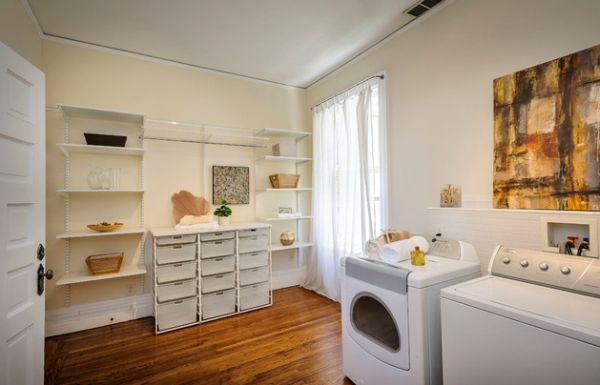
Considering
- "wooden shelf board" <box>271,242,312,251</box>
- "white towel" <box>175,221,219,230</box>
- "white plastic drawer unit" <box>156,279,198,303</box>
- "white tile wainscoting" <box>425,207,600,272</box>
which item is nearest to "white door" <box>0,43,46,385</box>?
"white plastic drawer unit" <box>156,279,198,303</box>

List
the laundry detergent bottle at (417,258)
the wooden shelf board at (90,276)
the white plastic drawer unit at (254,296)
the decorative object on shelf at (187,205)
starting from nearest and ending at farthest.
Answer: the laundry detergent bottle at (417,258) → the wooden shelf board at (90,276) → the white plastic drawer unit at (254,296) → the decorative object on shelf at (187,205)

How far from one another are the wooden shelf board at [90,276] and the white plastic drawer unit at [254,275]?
38.6 inches

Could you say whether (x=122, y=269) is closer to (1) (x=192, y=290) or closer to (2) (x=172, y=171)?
(1) (x=192, y=290)

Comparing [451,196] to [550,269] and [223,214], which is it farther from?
[223,214]

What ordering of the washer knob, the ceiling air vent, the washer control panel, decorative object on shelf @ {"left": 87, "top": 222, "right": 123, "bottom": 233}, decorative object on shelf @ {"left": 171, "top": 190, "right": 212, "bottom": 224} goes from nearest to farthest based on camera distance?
the washer control panel → the washer knob → the ceiling air vent → decorative object on shelf @ {"left": 87, "top": 222, "right": 123, "bottom": 233} → decorative object on shelf @ {"left": 171, "top": 190, "right": 212, "bottom": 224}

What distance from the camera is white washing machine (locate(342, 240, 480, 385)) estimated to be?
149 centimetres

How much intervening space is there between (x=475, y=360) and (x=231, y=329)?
2133 mm

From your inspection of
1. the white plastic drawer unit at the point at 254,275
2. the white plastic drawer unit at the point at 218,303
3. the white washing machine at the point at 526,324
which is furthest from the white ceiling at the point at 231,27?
the white plastic drawer unit at the point at 218,303

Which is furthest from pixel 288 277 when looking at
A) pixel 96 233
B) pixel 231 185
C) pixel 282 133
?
pixel 96 233

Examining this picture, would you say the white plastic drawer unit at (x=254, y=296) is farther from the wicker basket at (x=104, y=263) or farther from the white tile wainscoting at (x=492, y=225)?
the white tile wainscoting at (x=492, y=225)

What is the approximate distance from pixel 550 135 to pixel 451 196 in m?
0.68

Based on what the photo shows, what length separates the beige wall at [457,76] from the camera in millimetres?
1736

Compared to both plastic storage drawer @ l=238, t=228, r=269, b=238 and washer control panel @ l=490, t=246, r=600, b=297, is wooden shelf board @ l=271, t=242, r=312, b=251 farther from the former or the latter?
washer control panel @ l=490, t=246, r=600, b=297

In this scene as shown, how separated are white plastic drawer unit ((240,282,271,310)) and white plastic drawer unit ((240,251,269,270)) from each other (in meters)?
0.23
